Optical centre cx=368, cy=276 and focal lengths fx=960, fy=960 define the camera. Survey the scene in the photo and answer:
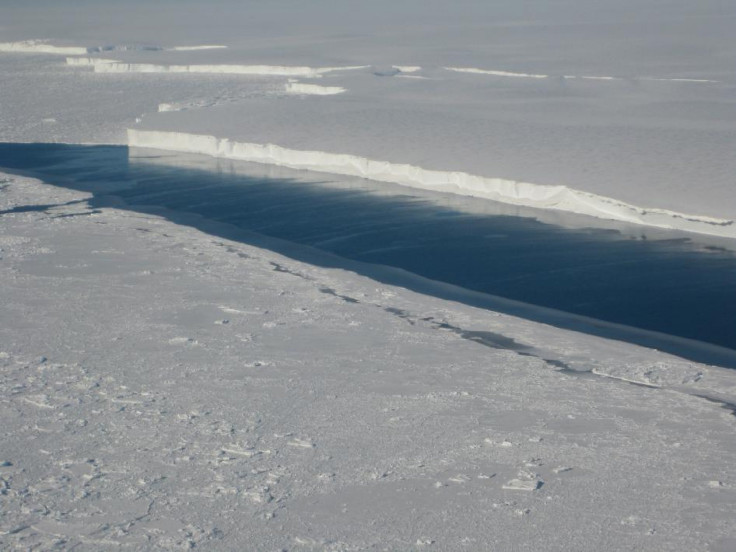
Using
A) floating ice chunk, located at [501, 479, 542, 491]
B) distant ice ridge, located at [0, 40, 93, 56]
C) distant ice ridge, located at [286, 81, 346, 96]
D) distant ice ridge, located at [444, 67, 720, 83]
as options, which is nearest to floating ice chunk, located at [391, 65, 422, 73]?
distant ice ridge, located at [444, 67, 720, 83]

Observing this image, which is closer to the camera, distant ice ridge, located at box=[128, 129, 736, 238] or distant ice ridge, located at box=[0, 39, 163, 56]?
distant ice ridge, located at box=[128, 129, 736, 238]

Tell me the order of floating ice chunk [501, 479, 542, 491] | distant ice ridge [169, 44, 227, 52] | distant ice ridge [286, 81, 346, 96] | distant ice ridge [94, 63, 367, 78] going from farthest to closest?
distant ice ridge [169, 44, 227, 52]
distant ice ridge [94, 63, 367, 78]
distant ice ridge [286, 81, 346, 96]
floating ice chunk [501, 479, 542, 491]

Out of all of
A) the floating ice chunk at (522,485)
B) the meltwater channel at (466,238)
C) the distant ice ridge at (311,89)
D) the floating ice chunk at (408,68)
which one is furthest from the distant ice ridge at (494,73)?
the floating ice chunk at (522,485)

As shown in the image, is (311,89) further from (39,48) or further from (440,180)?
(39,48)

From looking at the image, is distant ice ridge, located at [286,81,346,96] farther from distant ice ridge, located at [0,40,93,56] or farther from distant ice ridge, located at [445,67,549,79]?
distant ice ridge, located at [0,40,93,56]

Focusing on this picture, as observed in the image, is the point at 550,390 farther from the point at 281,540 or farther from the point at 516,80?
the point at 516,80

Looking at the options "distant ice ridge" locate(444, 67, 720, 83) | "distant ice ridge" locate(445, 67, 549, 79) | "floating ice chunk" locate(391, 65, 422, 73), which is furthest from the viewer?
"floating ice chunk" locate(391, 65, 422, 73)

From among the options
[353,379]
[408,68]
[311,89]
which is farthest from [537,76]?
[353,379]
